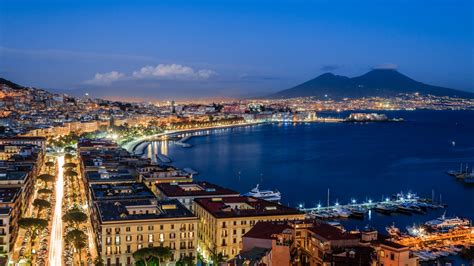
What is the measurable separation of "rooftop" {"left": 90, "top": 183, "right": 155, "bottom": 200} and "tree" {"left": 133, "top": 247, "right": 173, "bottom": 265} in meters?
4.44

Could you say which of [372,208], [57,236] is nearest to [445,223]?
[372,208]

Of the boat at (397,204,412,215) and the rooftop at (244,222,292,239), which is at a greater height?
the rooftop at (244,222,292,239)

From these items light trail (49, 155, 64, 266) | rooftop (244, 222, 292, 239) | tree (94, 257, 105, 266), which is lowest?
light trail (49, 155, 64, 266)

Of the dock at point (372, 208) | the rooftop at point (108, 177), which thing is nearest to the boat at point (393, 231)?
the dock at point (372, 208)

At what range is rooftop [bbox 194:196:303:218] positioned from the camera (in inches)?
578

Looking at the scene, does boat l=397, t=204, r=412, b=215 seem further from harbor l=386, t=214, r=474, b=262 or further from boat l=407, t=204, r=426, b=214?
harbor l=386, t=214, r=474, b=262

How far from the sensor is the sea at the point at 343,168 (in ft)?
83.3

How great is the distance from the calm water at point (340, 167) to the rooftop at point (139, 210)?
8.54 meters

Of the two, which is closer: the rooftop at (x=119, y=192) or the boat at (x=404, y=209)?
the rooftop at (x=119, y=192)

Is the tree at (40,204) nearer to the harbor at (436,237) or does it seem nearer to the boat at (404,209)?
the harbor at (436,237)

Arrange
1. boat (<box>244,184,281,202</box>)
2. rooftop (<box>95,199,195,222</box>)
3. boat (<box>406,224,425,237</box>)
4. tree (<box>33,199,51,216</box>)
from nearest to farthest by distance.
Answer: rooftop (<box>95,199,195,222</box>), tree (<box>33,199,51,216</box>), boat (<box>406,224,425,237</box>), boat (<box>244,184,281,202</box>)

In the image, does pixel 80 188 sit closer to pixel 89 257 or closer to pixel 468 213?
pixel 89 257

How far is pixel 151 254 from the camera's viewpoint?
40.1 ft

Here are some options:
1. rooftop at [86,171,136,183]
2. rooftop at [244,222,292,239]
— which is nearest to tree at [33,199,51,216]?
rooftop at [86,171,136,183]
